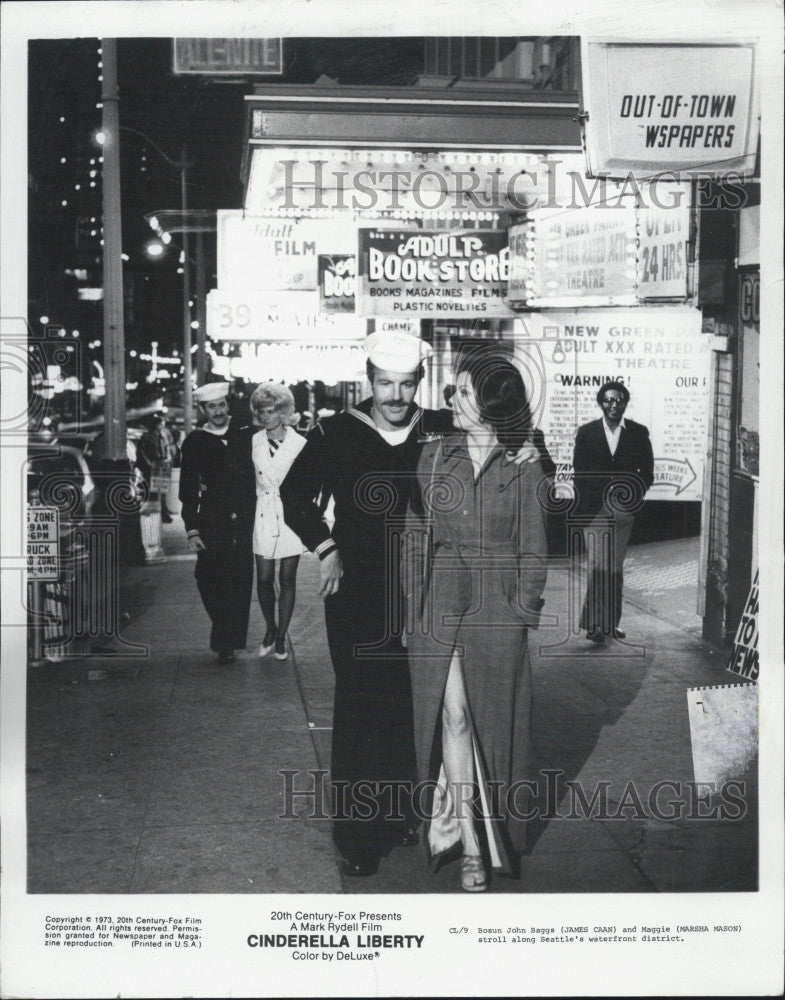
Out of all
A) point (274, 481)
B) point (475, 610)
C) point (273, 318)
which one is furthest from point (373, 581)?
point (273, 318)

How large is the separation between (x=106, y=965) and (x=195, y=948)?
1.07 ft

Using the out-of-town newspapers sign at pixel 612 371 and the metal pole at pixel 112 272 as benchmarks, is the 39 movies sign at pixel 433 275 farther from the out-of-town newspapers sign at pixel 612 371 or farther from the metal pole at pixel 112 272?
the metal pole at pixel 112 272

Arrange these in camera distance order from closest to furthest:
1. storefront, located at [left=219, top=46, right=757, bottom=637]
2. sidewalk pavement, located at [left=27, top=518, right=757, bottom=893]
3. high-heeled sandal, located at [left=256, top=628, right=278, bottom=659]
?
sidewalk pavement, located at [left=27, top=518, right=757, bottom=893] < storefront, located at [left=219, top=46, right=757, bottom=637] < high-heeled sandal, located at [left=256, top=628, right=278, bottom=659]

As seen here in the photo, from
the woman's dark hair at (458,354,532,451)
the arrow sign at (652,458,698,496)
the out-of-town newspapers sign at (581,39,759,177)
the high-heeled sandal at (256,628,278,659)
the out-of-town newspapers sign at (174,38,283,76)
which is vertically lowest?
the high-heeled sandal at (256,628,278,659)

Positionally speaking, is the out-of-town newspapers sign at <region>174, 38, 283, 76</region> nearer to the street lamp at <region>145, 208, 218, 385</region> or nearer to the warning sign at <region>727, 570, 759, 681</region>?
the street lamp at <region>145, 208, 218, 385</region>

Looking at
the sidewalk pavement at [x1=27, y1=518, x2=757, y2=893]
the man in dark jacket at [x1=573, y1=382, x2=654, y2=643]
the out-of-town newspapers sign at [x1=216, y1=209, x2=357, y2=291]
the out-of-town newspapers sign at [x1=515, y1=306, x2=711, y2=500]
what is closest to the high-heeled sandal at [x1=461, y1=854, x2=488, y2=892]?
the sidewalk pavement at [x1=27, y1=518, x2=757, y2=893]

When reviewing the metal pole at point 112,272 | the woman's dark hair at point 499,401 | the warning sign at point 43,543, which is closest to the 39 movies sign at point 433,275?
the woman's dark hair at point 499,401

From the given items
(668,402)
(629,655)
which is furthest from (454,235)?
(629,655)

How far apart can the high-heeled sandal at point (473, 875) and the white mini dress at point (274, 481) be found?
1.32 metres

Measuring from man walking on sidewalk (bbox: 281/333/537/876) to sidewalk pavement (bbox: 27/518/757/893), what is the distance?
13 centimetres

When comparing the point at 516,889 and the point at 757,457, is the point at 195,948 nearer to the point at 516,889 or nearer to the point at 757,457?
the point at 516,889

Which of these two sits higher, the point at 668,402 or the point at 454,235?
the point at 454,235

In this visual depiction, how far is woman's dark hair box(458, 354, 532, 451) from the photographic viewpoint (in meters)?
Answer: 4.15

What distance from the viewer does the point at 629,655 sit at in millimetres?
4340
